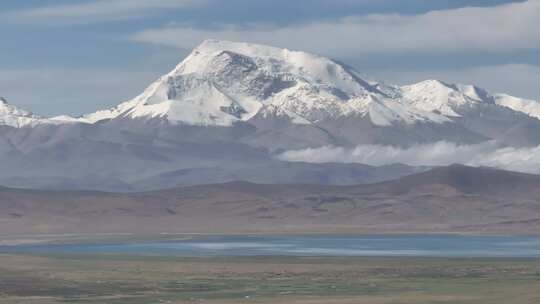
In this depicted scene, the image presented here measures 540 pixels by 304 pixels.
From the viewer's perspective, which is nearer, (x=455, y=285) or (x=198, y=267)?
(x=455, y=285)

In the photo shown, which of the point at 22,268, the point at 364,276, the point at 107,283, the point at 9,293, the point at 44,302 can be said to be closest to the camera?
the point at 44,302

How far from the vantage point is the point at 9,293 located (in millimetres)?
148000

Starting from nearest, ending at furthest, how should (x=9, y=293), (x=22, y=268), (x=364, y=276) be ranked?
(x=9, y=293) < (x=364, y=276) < (x=22, y=268)

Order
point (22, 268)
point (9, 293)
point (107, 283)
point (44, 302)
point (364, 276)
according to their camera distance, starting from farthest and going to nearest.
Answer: point (22, 268) < point (364, 276) < point (107, 283) < point (9, 293) < point (44, 302)

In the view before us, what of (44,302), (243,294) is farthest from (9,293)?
(243,294)

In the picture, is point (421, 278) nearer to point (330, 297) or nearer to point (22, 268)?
point (330, 297)

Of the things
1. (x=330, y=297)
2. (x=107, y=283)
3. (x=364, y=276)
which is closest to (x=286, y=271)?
(x=364, y=276)

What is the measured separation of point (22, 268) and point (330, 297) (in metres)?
59.6

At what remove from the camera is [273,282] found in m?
163

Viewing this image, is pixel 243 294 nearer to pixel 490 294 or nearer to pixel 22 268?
pixel 490 294

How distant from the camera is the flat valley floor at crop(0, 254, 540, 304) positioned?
141750 millimetres

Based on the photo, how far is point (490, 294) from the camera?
146 m

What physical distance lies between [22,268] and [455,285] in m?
59.7

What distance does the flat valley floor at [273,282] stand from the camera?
141750mm
